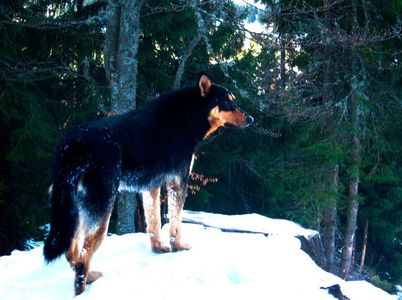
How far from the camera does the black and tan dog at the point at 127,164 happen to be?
16.7ft

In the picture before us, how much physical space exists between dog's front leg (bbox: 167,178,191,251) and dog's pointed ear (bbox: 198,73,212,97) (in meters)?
1.20

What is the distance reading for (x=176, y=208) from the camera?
6.40 meters

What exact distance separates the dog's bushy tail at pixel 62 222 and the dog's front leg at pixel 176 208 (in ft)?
5.02

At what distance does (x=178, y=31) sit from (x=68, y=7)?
129 inches

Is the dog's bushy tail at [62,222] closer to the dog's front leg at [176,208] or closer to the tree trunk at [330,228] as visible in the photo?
the dog's front leg at [176,208]

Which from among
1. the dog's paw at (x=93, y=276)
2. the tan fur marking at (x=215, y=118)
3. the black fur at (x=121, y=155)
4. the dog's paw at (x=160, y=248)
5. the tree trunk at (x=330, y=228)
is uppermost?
the tan fur marking at (x=215, y=118)

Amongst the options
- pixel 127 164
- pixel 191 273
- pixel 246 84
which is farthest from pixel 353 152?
pixel 127 164

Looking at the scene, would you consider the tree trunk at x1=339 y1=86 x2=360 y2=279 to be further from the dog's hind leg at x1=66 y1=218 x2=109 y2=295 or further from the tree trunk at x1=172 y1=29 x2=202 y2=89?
the dog's hind leg at x1=66 y1=218 x2=109 y2=295

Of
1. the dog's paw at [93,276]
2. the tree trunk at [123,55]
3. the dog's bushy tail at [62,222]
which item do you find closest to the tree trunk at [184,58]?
the tree trunk at [123,55]

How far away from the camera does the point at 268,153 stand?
20.7m

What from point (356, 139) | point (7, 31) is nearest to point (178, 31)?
point (7, 31)

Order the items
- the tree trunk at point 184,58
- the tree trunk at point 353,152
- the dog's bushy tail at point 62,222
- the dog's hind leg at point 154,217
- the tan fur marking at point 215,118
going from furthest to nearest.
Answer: the tree trunk at point 353,152, the tree trunk at point 184,58, the tan fur marking at point 215,118, the dog's hind leg at point 154,217, the dog's bushy tail at point 62,222

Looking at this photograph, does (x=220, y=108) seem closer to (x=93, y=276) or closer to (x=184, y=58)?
(x=93, y=276)

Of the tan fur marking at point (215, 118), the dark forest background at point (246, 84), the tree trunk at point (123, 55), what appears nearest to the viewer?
the tan fur marking at point (215, 118)
